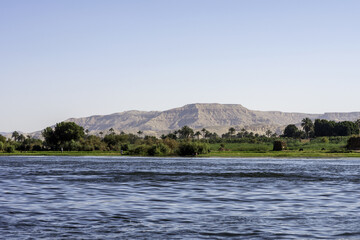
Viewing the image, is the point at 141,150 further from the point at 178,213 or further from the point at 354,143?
the point at 178,213

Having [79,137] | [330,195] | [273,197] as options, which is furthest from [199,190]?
[79,137]

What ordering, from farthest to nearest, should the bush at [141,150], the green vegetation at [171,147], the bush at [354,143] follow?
the bush at [354,143]
the bush at [141,150]
the green vegetation at [171,147]

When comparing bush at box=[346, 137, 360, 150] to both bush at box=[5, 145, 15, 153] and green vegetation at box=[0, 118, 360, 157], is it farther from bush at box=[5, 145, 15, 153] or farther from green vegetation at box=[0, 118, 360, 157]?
bush at box=[5, 145, 15, 153]

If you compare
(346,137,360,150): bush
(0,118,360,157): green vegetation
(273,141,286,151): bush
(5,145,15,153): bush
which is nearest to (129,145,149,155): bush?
(0,118,360,157): green vegetation

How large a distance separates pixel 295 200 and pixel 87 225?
15387 mm

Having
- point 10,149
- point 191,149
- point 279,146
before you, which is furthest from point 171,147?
point 10,149

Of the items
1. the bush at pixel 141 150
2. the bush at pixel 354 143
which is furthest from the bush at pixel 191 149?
the bush at pixel 354 143

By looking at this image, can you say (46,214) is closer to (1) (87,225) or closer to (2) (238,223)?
(1) (87,225)

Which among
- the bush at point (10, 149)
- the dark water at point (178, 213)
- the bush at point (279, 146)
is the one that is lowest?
the dark water at point (178, 213)

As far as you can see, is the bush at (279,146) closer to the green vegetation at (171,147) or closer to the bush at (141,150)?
the green vegetation at (171,147)

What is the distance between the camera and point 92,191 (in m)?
38.2

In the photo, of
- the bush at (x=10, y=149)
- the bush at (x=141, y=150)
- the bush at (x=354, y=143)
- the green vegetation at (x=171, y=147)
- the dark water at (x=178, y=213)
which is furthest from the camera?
the bush at (x=10, y=149)

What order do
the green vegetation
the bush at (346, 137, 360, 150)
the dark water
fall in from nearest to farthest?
1. the dark water
2. the green vegetation
3. the bush at (346, 137, 360, 150)

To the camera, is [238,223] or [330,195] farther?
[330,195]
